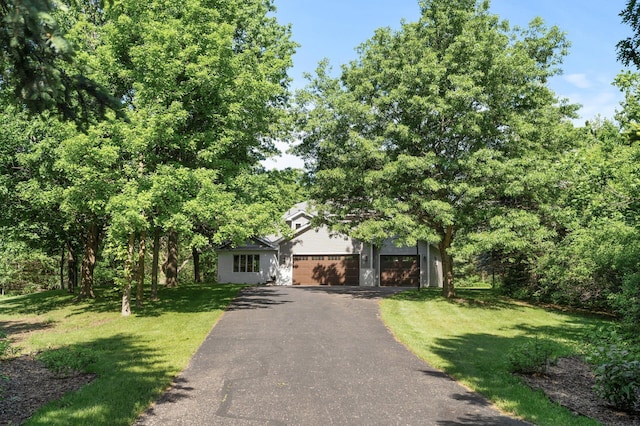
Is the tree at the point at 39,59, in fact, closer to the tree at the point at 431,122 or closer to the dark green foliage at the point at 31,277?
the tree at the point at 431,122

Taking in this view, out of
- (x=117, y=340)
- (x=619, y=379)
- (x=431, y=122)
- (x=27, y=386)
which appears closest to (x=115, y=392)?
(x=27, y=386)

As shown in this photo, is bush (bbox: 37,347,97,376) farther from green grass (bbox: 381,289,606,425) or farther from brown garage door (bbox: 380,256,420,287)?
brown garage door (bbox: 380,256,420,287)

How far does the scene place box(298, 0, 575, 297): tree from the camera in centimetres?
2038

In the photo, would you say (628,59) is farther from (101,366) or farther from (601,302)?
(601,302)

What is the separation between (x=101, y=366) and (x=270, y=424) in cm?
518

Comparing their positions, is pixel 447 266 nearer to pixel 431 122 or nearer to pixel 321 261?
pixel 431 122

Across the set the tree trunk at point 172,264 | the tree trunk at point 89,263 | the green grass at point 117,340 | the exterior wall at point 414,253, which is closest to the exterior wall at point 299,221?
the exterior wall at point 414,253

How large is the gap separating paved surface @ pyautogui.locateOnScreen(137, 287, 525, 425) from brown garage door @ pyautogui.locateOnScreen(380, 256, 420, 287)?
19.4 metres

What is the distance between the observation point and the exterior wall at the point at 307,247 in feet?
115

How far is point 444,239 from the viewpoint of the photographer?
24.3m

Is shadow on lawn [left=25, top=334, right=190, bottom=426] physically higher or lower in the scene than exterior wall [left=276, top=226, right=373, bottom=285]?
lower

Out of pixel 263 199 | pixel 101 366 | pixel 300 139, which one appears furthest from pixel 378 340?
pixel 300 139

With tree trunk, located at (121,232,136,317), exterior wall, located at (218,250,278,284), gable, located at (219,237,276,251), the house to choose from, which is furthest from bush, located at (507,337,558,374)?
exterior wall, located at (218,250,278,284)

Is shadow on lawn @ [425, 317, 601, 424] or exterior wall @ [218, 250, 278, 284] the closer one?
shadow on lawn @ [425, 317, 601, 424]
